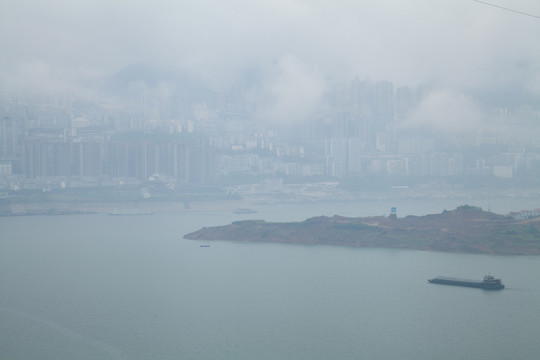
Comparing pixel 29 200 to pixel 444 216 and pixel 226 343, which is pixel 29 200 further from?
pixel 226 343

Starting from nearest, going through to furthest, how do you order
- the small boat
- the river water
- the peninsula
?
the river water → the peninsula → the small boat

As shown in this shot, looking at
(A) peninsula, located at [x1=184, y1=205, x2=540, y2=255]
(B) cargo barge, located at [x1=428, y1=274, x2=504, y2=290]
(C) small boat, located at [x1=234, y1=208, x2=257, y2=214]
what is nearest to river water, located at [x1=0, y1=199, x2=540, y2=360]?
(B) cargo barge, located at [x1=428, y1=274, x2=504, y2=290]

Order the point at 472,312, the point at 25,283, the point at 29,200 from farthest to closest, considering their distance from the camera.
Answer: the point at 29,200, the point at 25,283, the point at 472,312

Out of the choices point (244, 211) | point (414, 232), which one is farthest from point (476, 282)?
point (244, 211)

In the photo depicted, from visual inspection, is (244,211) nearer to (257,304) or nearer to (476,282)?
(476,282)

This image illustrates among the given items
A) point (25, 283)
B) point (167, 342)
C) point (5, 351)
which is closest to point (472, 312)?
point (167, 342)

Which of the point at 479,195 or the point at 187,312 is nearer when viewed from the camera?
the point at 187,312

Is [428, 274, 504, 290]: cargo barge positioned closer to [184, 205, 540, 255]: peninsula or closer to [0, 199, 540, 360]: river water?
[0, 199, 540, 360]: river water
